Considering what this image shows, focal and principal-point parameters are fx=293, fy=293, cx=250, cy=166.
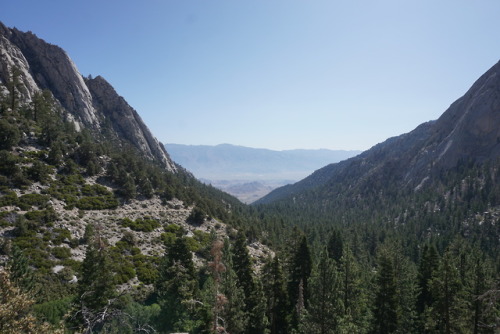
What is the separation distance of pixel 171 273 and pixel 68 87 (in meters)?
137

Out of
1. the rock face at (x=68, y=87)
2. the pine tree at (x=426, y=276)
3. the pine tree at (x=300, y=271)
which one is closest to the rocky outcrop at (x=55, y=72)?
the rock face at (x=68, y=87)

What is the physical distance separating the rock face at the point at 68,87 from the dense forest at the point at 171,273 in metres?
39.9

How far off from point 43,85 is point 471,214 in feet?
648

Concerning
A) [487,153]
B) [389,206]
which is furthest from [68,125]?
[487,153]

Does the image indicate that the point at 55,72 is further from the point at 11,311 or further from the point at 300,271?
the point at 11,311

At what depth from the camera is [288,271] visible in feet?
149

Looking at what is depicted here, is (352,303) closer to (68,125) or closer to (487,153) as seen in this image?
(68,125)

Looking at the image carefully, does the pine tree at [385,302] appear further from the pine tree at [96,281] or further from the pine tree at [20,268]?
the pine tree at [20,268]

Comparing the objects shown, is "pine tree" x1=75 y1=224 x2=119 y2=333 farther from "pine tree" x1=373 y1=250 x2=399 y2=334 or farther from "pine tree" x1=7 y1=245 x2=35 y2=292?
"pine tree" x1=373 y1=250 x2=399 y2=334

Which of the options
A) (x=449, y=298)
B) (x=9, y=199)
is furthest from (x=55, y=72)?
(x=449, y=298)

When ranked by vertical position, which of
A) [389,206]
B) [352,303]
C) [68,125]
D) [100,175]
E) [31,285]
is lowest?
[389,206]

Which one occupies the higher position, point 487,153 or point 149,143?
point 149,143

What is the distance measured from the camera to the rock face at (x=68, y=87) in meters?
115

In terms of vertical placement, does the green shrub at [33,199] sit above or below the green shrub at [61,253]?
above
